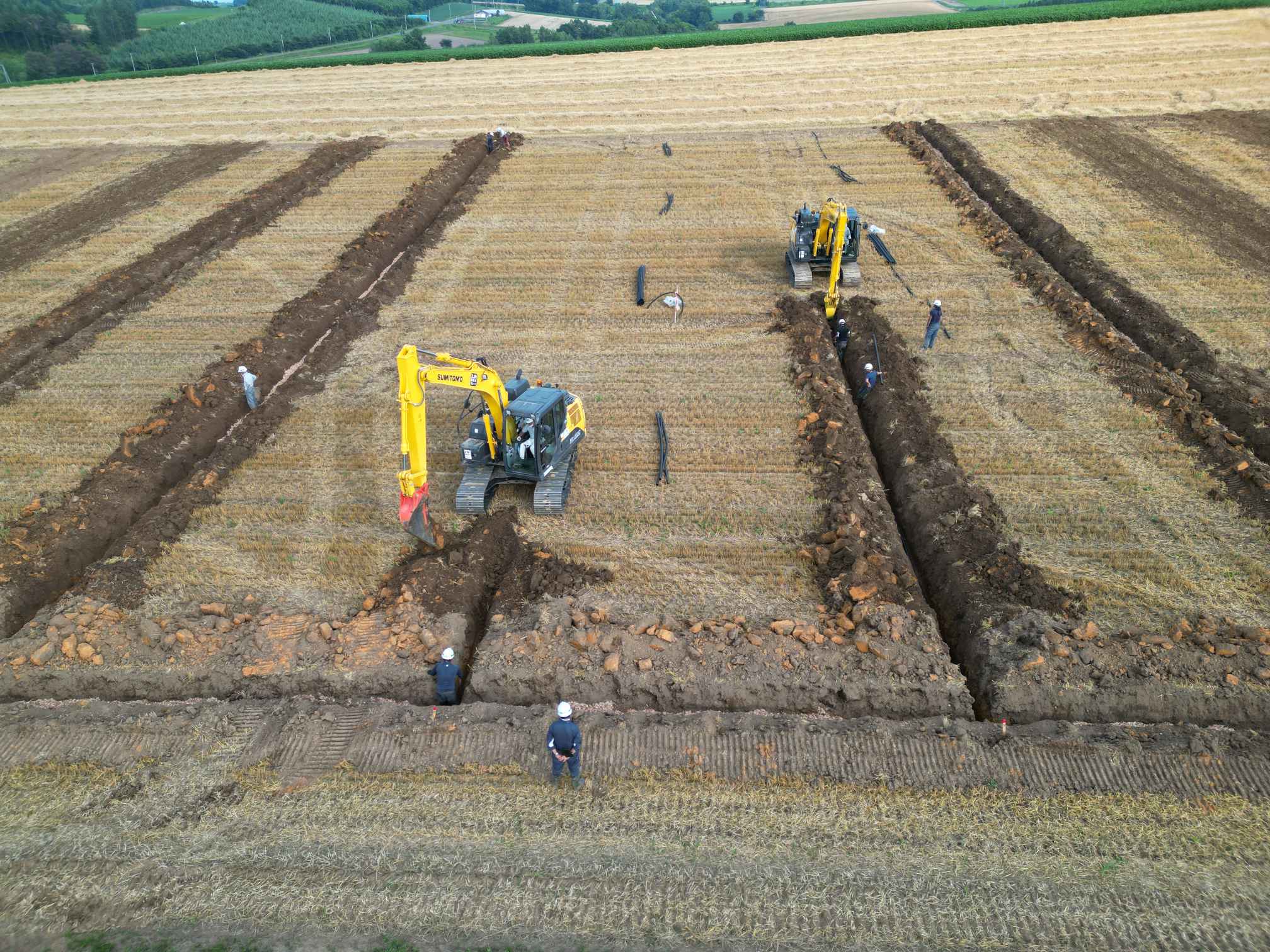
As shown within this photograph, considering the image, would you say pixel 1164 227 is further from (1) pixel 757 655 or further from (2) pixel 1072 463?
(1) pixel 757 655

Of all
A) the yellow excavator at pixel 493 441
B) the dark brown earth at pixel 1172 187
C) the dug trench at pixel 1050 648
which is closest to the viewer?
the dug trench at pixel 1050 648

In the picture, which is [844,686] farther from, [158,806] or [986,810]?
[158,806]

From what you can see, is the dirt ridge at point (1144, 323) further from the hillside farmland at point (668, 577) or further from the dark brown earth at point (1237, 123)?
the dark brown earth at point (1237, 123)

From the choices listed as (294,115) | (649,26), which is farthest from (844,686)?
(649,26)

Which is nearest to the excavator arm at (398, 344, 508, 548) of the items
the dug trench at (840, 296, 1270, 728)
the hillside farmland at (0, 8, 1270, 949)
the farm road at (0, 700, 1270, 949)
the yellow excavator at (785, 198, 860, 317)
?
the hillside farmland at (0, 8, 1270, 949)

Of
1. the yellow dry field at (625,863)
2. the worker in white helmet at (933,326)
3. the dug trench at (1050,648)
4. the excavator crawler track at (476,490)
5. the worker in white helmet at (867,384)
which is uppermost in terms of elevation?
the worker in white helmet at (933,326)

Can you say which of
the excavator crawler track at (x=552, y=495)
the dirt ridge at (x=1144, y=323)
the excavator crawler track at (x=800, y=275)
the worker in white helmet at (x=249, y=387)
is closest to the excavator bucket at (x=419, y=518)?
the excavator crawler track at (x=552, y=495)

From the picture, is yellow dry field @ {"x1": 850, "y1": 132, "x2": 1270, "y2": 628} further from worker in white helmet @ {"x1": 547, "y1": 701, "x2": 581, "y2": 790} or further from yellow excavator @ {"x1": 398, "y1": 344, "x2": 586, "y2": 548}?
worker in white helmet @ {"x1": 547, "y1": 701, "x2": 581, "y2": 790}

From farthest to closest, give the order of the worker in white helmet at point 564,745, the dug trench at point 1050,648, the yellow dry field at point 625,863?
1. the dug trench at point 1050,648
2. the worker in white helmet at point 564,745
3. the yellow dry field at point 625,863
